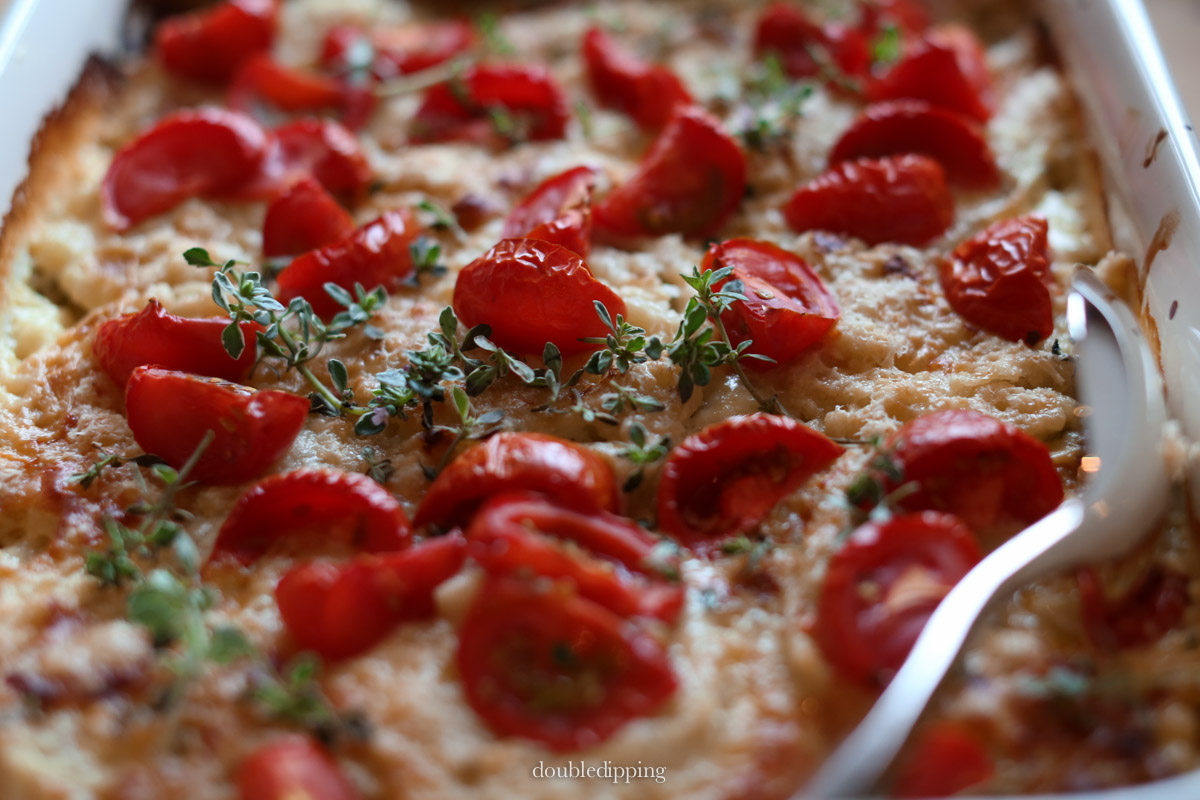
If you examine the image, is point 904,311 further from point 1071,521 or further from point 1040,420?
point 1071,521

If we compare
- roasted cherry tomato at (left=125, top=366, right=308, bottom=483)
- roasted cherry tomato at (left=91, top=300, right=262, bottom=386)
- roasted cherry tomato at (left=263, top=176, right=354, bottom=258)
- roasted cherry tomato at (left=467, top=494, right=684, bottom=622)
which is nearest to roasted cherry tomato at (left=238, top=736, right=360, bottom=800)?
roasted cherry tomato at (left=467, top=494, right=684, bottom=622)

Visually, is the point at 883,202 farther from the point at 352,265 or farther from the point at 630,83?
the point at 352,265

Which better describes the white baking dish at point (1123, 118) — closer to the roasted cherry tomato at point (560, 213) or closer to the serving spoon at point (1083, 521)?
the serving spoon at point (1083, 521)

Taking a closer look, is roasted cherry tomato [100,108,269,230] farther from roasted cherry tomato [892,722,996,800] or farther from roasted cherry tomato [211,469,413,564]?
roasted cherry tomato [892,722,996,800]

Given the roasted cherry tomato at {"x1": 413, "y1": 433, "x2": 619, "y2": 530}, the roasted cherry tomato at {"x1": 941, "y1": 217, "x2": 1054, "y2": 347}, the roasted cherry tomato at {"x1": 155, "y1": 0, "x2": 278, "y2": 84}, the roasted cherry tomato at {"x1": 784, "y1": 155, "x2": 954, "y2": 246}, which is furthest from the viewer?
the roasted cherry tomato at {"x1": 155, "y1": 0, "x2": 278, "y2": 84}

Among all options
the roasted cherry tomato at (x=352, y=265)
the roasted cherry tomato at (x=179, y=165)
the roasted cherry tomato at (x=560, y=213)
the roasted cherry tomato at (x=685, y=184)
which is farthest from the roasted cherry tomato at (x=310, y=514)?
the roasted cherry tomato at (x=179, y=165)

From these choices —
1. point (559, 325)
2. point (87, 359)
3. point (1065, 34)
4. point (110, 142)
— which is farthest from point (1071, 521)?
point (110, 142)
